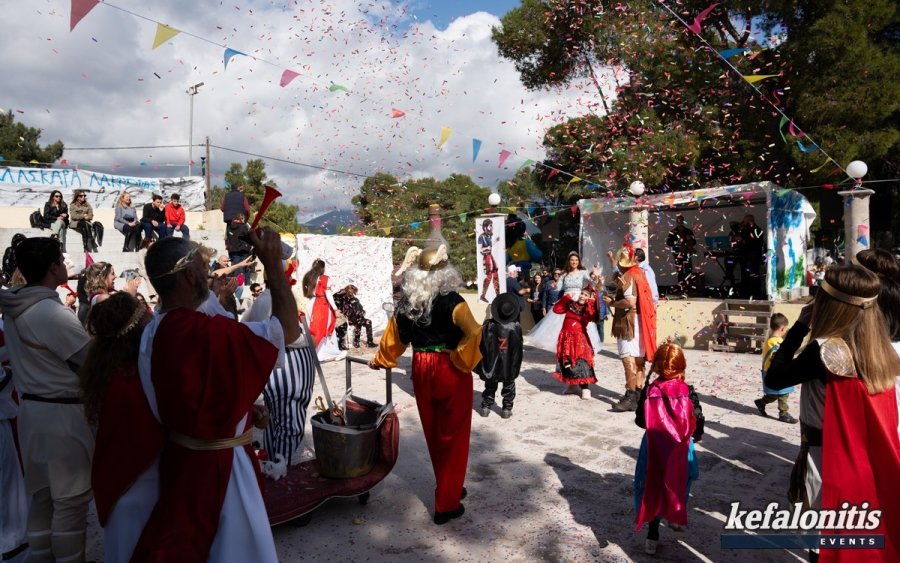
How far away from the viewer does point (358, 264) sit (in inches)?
506

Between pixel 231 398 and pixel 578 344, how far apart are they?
5.88m

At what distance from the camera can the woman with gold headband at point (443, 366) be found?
3996mm

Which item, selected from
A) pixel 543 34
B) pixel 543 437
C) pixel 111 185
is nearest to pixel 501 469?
pixel 543 437

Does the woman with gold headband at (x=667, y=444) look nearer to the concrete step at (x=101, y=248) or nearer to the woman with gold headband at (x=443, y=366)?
the woman with gold headband at (x=443, y=366)

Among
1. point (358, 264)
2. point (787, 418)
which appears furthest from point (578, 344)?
point (358, 264)

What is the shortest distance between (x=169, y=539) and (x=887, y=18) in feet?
51.8

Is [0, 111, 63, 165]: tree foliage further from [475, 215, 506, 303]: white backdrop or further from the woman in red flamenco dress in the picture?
the woman in red flamenco dress

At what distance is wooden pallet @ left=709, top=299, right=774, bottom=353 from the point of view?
10.6 meters

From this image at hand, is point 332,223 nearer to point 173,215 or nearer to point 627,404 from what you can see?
point 173,215

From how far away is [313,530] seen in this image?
387 cm

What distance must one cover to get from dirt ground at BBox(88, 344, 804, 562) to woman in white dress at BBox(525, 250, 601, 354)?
3.61 feet

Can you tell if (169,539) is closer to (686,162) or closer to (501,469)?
(501,469)

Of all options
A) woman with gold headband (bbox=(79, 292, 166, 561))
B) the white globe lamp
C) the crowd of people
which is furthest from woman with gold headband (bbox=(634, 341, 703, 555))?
the white globe lamp

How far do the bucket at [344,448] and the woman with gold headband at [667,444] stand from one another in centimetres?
183
